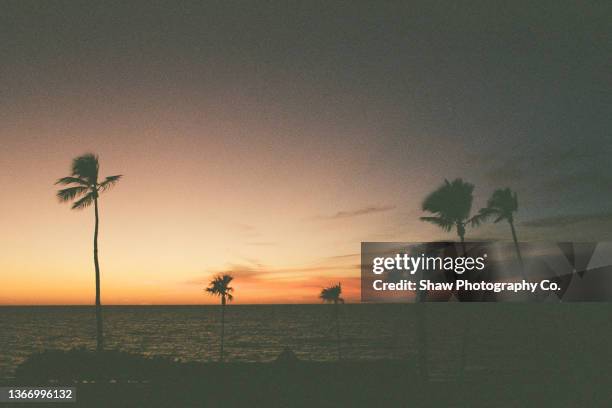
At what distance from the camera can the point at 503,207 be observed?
51438mm

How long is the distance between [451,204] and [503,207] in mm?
14745

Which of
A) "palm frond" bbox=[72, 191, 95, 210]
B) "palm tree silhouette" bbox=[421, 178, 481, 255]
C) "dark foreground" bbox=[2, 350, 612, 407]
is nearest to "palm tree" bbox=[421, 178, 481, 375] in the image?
"palm tree silhouette" bbox=[421, 178, 481, 255]

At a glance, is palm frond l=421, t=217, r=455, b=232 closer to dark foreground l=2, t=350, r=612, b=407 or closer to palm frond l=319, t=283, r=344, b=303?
dark foreground l=2, t=350, r=612, b=407

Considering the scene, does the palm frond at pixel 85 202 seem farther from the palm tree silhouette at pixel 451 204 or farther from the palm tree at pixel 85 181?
the palm tree silhouette at pixel 451 204

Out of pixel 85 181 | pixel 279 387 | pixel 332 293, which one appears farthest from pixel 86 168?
pixel 332 293

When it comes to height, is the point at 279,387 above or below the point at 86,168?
below

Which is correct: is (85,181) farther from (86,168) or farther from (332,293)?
(332,293)

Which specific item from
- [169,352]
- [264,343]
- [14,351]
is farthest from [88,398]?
[264,343]

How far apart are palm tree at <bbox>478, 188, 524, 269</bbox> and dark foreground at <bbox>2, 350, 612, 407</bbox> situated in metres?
20.4

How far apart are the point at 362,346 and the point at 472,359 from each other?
35467 millimetres

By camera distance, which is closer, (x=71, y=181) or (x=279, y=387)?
(x=279, y=387)

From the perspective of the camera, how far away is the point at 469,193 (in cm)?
4075

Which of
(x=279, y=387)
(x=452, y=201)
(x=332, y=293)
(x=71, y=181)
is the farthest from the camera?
(x=332, y=293)

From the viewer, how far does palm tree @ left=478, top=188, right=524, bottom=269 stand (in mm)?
51125
